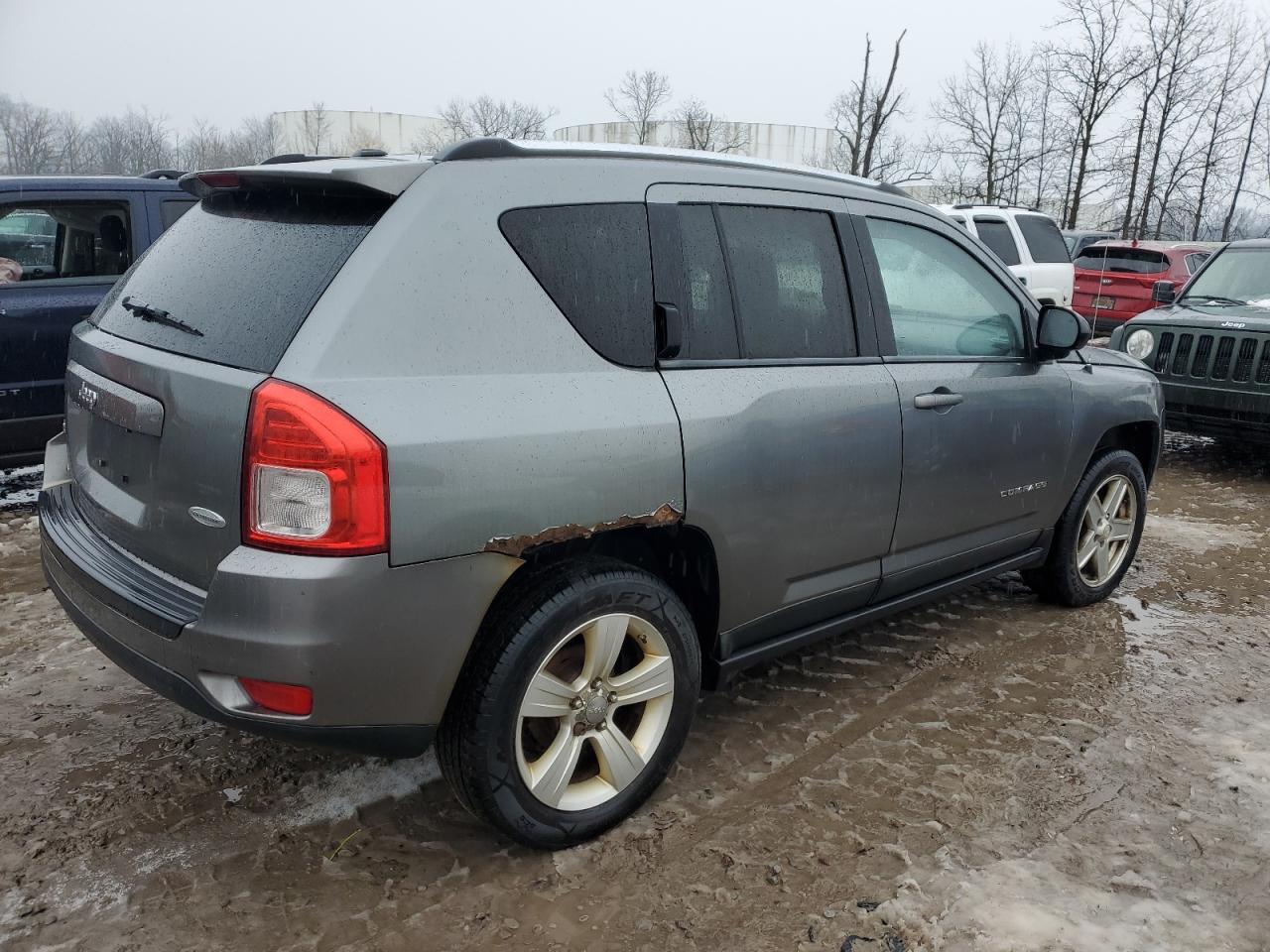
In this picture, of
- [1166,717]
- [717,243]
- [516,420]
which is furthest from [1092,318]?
[516,420]

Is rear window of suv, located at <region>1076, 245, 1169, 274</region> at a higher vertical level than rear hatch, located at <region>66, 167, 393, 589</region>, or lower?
higher

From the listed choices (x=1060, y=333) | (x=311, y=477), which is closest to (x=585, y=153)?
(x=311, y=477)

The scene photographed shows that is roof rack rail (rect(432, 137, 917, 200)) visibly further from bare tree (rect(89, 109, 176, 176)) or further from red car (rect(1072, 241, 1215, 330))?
bare tree (rect(89, 109, 176, 176))

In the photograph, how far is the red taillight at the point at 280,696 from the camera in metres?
2.19

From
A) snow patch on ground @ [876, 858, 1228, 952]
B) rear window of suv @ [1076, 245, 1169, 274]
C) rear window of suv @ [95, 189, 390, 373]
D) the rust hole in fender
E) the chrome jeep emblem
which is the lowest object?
snow patch on ground @ [876, 858, 1228, 952]

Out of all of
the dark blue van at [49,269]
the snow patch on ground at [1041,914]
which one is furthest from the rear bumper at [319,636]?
the dark blue van at [49,269]

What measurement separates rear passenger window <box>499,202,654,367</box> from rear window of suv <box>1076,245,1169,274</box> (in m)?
12.7

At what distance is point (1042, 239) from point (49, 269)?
11.9 metres

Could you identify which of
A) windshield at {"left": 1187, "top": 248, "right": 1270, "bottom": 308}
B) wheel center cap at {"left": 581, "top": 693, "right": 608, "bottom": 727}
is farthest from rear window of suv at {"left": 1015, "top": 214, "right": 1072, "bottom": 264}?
wheel center cap at {"left": 581, "top": 693, "right": 608, "bottom": 727}

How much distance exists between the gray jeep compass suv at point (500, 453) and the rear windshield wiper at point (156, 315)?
1 centimetres

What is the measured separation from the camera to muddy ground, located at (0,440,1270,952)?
240 centimetres

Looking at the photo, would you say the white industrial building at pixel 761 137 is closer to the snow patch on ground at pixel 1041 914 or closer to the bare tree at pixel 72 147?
the bare tree at pixel 72 147

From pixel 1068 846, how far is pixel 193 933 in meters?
2.30

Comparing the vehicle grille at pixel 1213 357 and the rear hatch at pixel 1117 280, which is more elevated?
the rear hatch at pixel 1117 280
